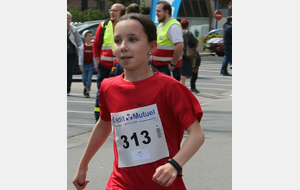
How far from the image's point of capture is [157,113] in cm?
289

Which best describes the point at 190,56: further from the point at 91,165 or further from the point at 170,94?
the point at 170,94

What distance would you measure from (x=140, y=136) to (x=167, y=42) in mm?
5332

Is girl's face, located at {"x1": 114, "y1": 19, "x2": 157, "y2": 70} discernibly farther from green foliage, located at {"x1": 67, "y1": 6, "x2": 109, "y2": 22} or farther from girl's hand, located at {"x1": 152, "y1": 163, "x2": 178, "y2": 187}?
green foliage, located at {"x1": 67, "y1": 6, "x2": 109, "y2": 22}

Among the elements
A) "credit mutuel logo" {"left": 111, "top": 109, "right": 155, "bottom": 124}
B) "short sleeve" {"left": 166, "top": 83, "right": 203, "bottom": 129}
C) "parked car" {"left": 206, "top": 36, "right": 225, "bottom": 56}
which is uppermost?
"short sleeve" {"left": 166, "top": 83, "right": 203, "bottom": 129}

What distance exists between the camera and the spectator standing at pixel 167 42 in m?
8.10

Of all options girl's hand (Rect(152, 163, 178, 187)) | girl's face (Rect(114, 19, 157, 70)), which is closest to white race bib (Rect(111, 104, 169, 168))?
girl's face (Rect(114, 19, 157, 70))

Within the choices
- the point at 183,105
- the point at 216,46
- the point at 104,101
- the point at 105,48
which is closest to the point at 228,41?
the point at 105,48

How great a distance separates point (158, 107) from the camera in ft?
9.44

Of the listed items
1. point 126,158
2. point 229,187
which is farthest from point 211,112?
point 126,158

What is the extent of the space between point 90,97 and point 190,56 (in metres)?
2.47

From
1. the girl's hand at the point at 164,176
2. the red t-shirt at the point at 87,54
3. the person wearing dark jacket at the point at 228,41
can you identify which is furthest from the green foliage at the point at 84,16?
the girl's hand at the point at 164,176

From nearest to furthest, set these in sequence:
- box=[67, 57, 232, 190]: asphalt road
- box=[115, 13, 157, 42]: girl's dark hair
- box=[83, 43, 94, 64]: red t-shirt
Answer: box=[115, 13, 157, 42]: girl's dark hair, box=[67, 57, 232, 190]: asphalt road, box=[83, 43, 94, 64]: red t-shirt

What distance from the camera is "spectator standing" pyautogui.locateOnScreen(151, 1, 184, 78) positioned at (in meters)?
8.10

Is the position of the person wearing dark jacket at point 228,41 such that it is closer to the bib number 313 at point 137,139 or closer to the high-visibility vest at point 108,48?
the high-visibility vest at point 108,48
